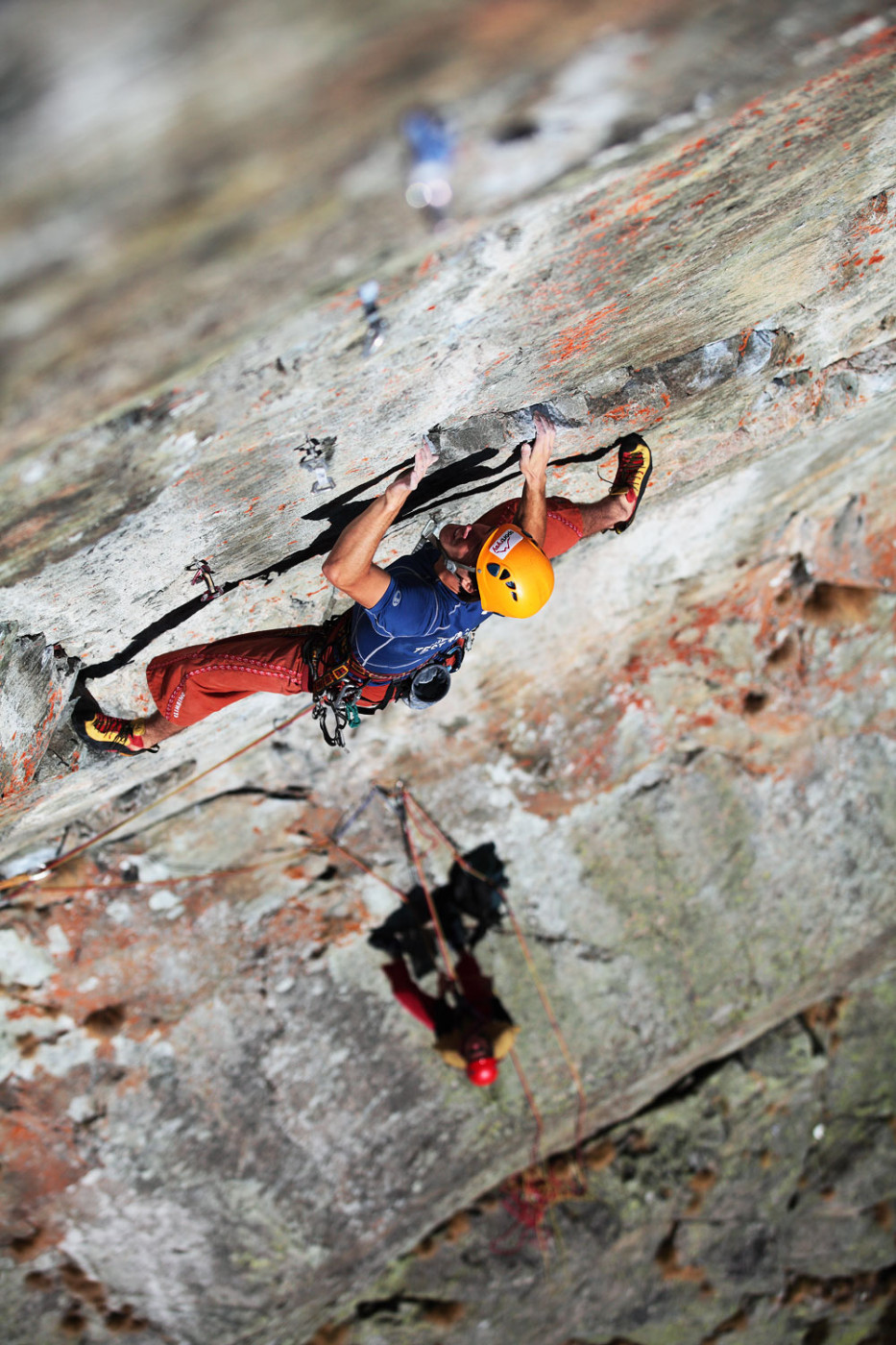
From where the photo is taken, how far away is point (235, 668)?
3.28 meters

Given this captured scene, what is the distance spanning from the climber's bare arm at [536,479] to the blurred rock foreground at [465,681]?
17 cm

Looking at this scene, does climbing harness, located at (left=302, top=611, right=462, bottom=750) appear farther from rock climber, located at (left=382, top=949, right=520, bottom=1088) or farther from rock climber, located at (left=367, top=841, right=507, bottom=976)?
rock climber, located at (left=382, top=949, right=520, bottom=1088)

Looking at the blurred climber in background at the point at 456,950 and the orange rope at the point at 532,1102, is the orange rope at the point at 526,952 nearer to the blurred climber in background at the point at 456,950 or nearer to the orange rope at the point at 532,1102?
the blurred climber in background at the point at 456,950

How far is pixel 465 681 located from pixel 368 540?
2.17 m

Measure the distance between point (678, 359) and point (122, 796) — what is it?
3.82 meters

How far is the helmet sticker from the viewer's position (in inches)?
113

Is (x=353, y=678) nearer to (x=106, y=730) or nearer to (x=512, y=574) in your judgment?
(x=512, y=574)

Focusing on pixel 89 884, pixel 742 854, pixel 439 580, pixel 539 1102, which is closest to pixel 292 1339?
pixel 539 1102

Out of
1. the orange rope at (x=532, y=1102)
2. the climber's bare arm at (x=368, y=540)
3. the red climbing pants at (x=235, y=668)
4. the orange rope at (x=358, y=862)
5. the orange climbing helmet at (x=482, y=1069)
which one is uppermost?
the red climbing pants at (x=235, y=668)

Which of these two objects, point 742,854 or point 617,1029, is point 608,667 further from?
point 617,1029

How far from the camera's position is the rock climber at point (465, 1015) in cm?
445

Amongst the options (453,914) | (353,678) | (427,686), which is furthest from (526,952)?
(353,678)

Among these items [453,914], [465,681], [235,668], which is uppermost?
[235,668]

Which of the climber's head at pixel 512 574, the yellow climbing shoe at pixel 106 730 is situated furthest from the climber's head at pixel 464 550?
the yellow climbing shoe at pixel 106 730
